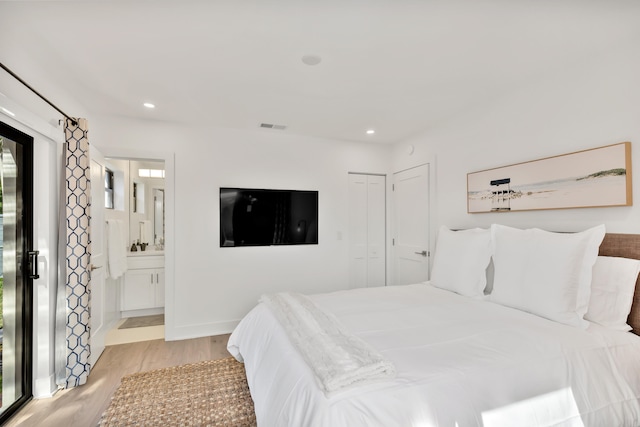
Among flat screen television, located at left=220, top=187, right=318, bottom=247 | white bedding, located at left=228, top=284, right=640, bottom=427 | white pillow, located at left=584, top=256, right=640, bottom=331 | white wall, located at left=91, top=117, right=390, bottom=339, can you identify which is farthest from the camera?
flat screen television, located at left=220, top=187, right=318, bottom=247

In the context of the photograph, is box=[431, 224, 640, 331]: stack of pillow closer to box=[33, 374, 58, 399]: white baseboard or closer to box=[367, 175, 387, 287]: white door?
box=[367, 175, 387, 287]: white door

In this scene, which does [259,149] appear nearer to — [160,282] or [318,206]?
[318,206]

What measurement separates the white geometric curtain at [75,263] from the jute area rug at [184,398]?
41 centimetres

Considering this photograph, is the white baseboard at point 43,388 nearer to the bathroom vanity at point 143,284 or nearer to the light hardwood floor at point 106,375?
the light hardwood floor at point 106,375

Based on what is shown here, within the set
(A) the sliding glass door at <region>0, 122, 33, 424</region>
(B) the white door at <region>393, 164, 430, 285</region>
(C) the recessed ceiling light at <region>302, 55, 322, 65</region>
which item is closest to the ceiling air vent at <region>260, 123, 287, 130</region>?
(C) the recessed ceiling light at <region>302, 55, 322, 65</region>

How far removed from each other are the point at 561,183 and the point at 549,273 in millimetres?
758

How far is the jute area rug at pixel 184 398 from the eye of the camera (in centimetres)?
199

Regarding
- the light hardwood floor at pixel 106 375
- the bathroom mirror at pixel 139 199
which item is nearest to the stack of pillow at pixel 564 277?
the light hardwood floor at pixel 106 375

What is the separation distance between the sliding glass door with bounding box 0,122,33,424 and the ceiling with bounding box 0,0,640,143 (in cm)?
58

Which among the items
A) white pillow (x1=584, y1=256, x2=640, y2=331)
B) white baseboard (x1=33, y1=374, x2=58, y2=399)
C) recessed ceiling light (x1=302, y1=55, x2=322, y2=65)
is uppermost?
recessed ceiling light (x1=302, y1=55, x2=322, y2=65)

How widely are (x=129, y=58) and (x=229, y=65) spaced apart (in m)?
0.68

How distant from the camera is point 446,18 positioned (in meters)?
1.69

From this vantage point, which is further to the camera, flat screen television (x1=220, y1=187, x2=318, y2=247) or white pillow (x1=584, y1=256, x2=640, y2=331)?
flat screen television (x1=220, y1=187, x2=318, y2=247)

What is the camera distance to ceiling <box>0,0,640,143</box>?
164 centimetres
